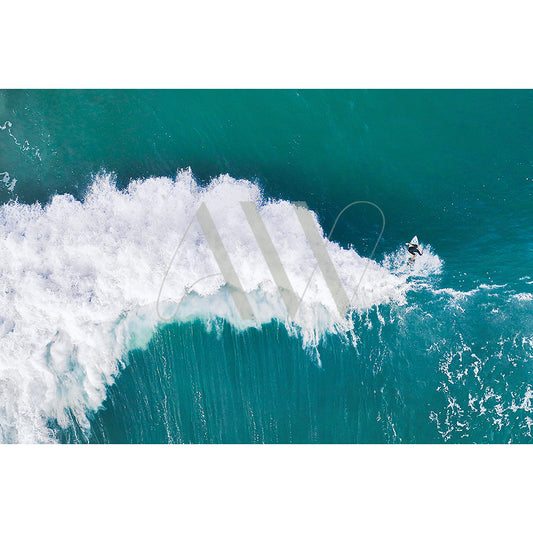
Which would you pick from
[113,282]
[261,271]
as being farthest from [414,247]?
[113,282]

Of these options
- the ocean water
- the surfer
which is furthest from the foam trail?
the surfer

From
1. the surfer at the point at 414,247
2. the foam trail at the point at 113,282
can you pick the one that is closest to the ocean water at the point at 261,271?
the foam trail at the point at 113,282

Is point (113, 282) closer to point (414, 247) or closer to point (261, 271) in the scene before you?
point (261, 271)

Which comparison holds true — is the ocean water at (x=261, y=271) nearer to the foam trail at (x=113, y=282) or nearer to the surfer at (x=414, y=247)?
the foam trail at (x=113, y=282)

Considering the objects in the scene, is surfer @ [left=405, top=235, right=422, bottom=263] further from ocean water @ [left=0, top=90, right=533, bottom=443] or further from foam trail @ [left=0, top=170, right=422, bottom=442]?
foam trail @ [left=0, top=170, right=422, bottom=442]

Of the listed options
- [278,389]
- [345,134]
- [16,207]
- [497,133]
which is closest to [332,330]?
[278,389]
